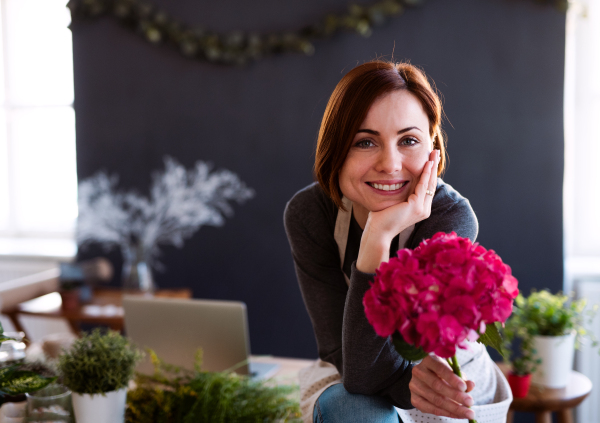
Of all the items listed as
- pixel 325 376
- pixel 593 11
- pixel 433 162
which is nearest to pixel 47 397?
pixel 325 376

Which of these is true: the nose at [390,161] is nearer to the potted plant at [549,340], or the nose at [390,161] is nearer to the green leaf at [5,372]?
the green leaf at [5,372]

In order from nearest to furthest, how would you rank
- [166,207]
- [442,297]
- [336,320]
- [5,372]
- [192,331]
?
1. [442,297]
2. [5,372]
3. [336,320]
4. [192,331]
5. [166,207]

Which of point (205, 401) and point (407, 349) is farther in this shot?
point (205, 401)

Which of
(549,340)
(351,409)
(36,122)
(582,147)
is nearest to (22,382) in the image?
(351,409)

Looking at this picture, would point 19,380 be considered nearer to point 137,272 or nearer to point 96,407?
point 96,407

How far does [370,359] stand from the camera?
1056mm

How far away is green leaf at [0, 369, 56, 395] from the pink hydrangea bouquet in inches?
33.3

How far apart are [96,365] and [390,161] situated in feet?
2.54

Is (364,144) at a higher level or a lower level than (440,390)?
higher

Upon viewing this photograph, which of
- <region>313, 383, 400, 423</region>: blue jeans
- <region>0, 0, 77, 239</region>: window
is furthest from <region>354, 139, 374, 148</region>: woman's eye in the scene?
<region>0, 0, 77, 239</region>: window

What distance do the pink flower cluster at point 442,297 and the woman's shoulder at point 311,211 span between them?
62 centimetres

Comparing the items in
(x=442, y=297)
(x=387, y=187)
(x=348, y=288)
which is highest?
(x=387, y=187)

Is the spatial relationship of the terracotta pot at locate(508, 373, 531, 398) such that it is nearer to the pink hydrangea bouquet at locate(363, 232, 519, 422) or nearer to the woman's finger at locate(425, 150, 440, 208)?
the woman's finger at locate(425, 150, 440, 208)

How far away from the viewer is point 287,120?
3.01m
